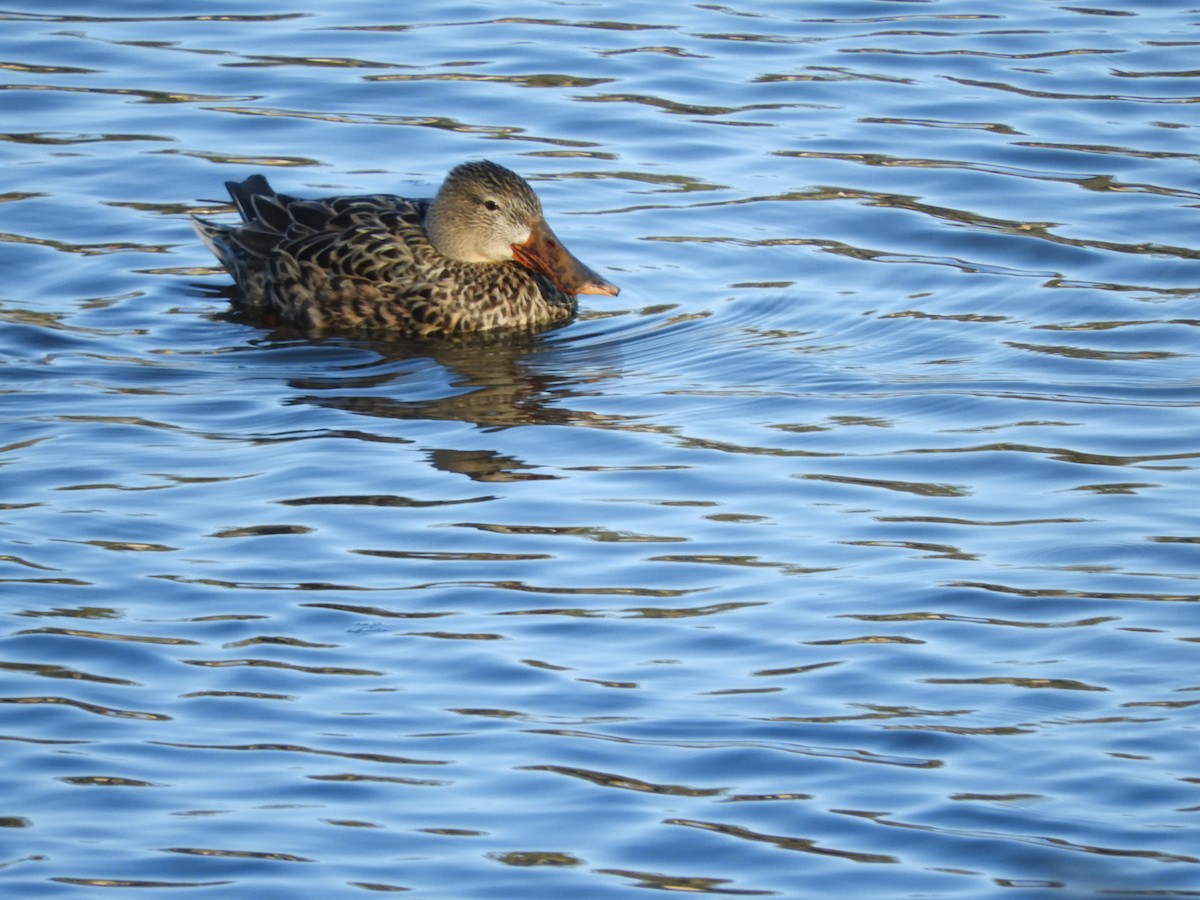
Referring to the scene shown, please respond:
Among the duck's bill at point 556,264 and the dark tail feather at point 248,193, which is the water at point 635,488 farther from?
the dark tail feather at point 248,193

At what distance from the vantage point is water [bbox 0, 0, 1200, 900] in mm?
6293

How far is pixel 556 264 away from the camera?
11.5 meters

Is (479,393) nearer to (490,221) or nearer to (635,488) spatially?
(490,221)

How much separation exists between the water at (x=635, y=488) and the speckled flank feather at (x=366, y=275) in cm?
21

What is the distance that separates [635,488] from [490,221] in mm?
3110

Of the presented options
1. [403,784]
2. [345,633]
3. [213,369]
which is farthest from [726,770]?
[213,369]

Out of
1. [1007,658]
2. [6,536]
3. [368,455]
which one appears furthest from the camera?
[368,455]

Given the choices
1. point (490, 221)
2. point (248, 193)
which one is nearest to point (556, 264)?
point (490, 221)

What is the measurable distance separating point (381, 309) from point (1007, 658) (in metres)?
4.88

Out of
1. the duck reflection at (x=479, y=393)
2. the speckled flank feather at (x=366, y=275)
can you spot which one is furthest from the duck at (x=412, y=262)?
the duck reflection at (x=479, y=393)

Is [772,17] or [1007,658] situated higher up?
[772,17]

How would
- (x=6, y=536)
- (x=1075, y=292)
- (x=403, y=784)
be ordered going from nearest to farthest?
(x=403, y=784) < (x=6, y=536) < (x=1075, y=292)

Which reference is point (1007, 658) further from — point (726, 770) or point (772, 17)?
point (772, 17)

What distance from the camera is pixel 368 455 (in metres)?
9.32
